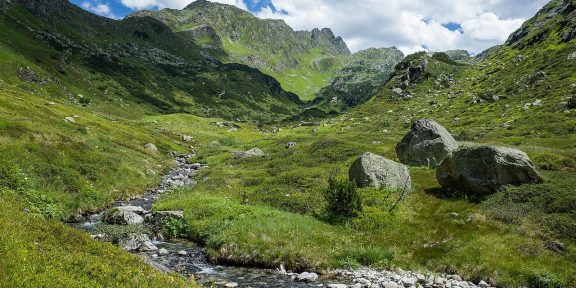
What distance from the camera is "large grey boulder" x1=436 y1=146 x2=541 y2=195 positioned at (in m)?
30.4

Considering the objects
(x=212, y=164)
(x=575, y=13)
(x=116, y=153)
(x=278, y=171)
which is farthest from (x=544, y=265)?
(x=575, y=13)

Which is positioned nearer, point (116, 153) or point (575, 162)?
point (575, 162)

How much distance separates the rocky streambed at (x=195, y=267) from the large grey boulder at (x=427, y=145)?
2546 cm

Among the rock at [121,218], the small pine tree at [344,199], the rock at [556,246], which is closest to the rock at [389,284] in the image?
the rock at [556,246]

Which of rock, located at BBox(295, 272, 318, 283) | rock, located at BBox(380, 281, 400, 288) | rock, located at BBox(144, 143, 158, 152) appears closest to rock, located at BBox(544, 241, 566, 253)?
rock, located at BBox(380, 281, 400, 288)

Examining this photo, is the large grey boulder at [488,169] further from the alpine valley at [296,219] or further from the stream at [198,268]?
the stream at [198,268]

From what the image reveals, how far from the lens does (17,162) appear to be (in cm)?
3259

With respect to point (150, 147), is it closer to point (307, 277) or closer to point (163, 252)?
point (163, 252)

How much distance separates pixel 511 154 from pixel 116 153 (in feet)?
154

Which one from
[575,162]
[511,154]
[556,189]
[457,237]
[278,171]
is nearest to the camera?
[457,237]

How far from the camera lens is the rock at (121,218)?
30.3 metres

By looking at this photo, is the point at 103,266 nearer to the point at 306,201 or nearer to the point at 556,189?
the point at 306,201

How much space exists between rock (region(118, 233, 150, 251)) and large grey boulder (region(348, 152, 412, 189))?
1983cm

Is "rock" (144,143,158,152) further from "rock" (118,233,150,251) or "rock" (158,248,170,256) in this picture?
"rock" (158,248,170,256)
